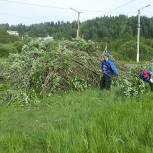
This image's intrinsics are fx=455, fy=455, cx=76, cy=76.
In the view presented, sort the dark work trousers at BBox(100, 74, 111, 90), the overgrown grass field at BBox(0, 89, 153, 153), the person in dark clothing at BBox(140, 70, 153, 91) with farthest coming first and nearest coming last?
1. the dark work trousers at BBox(100, 74, 111, 90)
2. the person in dark clothing at BBox(140, 70, 153, 91)
3. the overgrown grass field at BBox(0, 89, 153, 153)

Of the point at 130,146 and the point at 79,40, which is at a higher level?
the point at 79,40

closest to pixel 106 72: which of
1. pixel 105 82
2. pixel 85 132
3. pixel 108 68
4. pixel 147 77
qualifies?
pixel 108 68

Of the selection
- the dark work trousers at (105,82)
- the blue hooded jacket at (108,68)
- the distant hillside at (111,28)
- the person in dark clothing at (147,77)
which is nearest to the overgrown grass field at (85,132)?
the dark work trousers at (105,82)

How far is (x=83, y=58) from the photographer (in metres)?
16.6

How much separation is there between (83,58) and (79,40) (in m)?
1.38

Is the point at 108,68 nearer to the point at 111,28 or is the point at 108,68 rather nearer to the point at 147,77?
the point at 147,77

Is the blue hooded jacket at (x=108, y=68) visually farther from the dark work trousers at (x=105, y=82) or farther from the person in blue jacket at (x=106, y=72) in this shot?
the dark work trousers at (x=105, y=82)

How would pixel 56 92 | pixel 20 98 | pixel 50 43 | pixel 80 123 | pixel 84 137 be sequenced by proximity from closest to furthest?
pixel 84 137 → pixel 80 123 → pixel 20 98 → pixel 56 92 → pixel 50 43

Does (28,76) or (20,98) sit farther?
(28,76)

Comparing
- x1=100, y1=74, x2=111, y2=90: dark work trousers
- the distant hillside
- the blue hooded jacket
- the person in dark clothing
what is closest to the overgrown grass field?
x1=100, y1=74, x2=111, y2=90: dark work trousers

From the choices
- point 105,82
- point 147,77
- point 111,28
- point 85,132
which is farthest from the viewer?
point 111,28

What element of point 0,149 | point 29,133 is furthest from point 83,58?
point 0,149

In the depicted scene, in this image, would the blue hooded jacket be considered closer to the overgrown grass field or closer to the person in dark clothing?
the person in dark clothing

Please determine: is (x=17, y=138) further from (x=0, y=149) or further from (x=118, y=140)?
(x=118, y=140)
